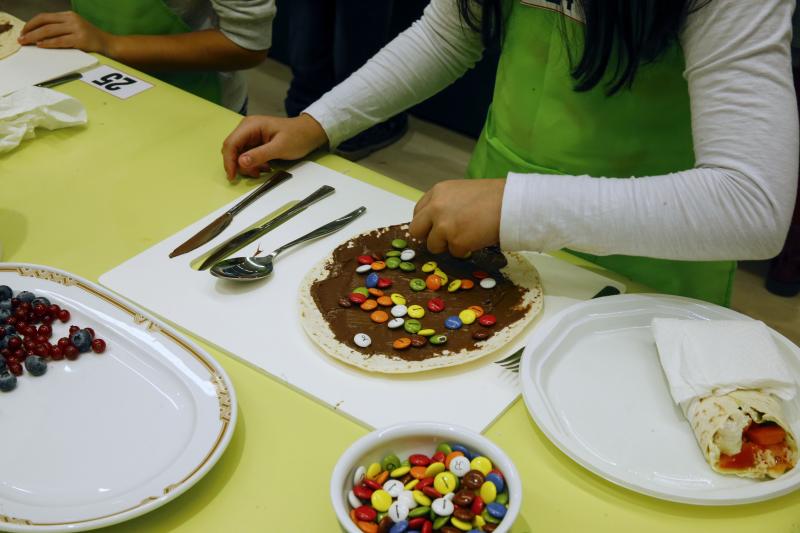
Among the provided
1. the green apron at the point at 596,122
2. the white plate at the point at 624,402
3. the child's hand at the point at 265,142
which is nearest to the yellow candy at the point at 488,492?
the white plate at the point at 624,402

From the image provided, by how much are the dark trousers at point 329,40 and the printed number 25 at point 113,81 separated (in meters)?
1.27

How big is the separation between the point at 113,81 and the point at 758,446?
1.18 metres

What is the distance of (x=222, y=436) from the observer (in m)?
0.71

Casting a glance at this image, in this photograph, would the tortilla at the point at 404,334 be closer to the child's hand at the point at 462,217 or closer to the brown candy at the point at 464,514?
the child's hand at the point at 462,217

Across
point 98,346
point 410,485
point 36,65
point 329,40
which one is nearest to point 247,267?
point 98,346

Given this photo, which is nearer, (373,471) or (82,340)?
(373,471)

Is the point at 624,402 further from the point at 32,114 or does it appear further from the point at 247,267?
the point at 32,114

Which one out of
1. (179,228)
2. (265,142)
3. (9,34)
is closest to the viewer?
(179,228)

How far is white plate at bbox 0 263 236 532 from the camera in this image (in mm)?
666

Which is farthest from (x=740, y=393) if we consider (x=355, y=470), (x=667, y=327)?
(x=355, y=470)

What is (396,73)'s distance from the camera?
3.93 feet

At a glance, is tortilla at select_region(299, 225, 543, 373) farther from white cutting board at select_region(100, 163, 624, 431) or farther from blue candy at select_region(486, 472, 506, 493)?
blue candy at select_region(486, 472, 506, 493)

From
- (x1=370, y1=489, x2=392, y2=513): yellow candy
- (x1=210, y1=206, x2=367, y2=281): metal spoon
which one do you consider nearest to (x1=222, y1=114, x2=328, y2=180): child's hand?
(x1=210, y1=206, x2=367, y2=281): metal spoon

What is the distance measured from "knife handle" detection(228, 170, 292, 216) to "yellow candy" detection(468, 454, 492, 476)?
0.55m
